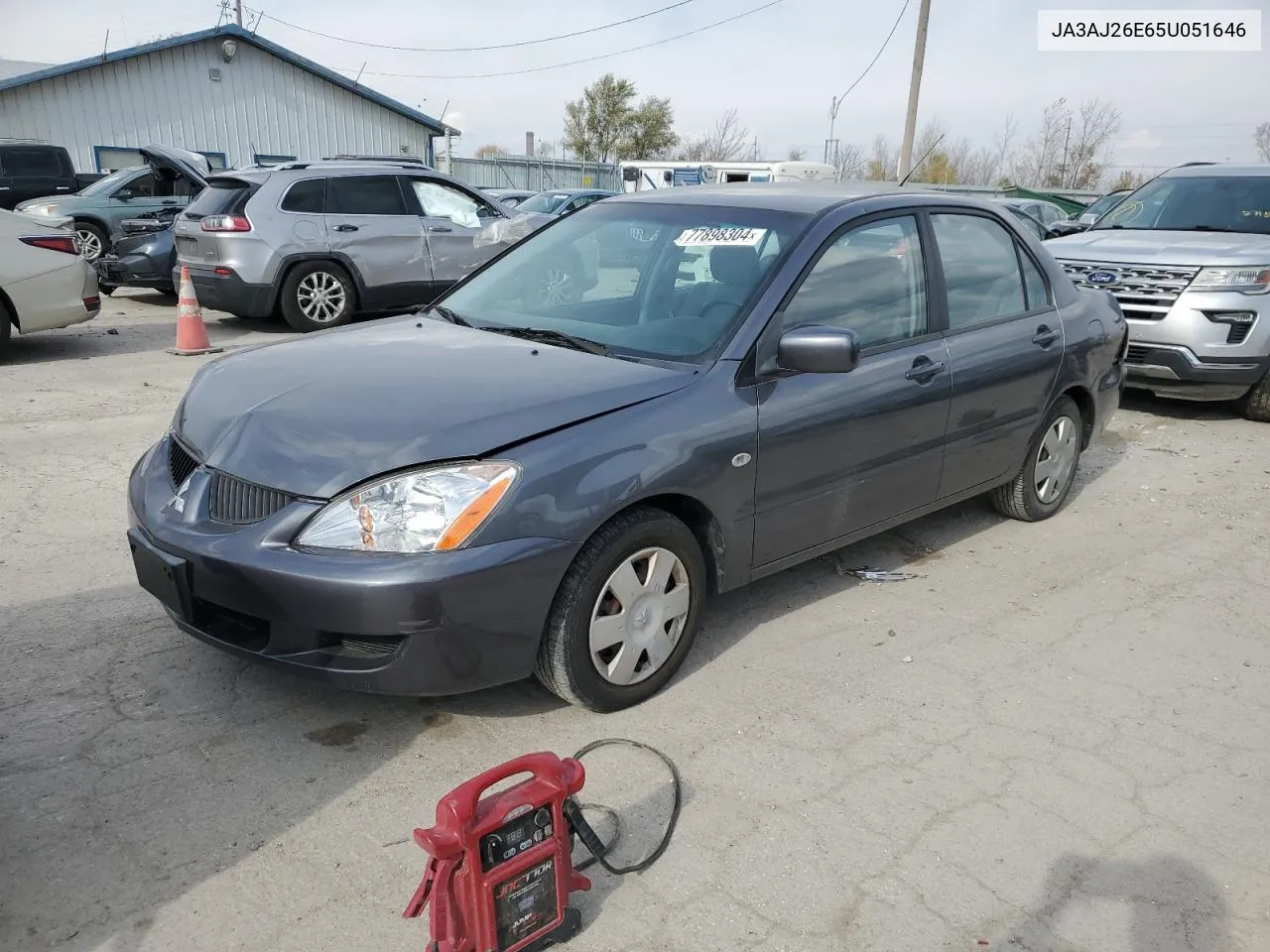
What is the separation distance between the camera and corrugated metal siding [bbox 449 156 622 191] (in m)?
34.3

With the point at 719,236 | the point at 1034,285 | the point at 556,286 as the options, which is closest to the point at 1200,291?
the point at 1034,285

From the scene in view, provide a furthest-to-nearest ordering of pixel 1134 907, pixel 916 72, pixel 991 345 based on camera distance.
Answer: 1. pixel 916 72
2. pixel 991 345
3. pixel 1134 907

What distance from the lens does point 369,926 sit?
7.82ft

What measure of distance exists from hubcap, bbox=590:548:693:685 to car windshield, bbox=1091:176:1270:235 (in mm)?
7140

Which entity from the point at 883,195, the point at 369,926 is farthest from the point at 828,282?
the point at 369,926

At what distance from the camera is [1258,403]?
7.85 meters

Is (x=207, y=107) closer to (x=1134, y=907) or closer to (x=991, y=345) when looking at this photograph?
(x=991, y=345)

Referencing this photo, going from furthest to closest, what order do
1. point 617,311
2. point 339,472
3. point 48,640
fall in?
point 617,311, point 48,640, point 339,472

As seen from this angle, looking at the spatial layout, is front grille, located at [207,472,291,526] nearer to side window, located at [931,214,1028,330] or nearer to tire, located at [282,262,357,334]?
side window, located at [931,214,1028,330]

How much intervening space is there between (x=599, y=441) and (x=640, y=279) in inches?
46.8

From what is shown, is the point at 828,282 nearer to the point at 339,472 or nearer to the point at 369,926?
the point at 339,472

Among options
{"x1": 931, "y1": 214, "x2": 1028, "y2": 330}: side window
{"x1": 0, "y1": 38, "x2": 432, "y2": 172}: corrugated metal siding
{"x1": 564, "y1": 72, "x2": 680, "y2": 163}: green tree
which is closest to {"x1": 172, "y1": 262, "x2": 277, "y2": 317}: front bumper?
{"x1": 931, "y1": 214, "x2": 1028, "y2": 330}: side window

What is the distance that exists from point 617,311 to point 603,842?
6.67ft

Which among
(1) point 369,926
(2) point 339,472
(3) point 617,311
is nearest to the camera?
(1) point 369,926
